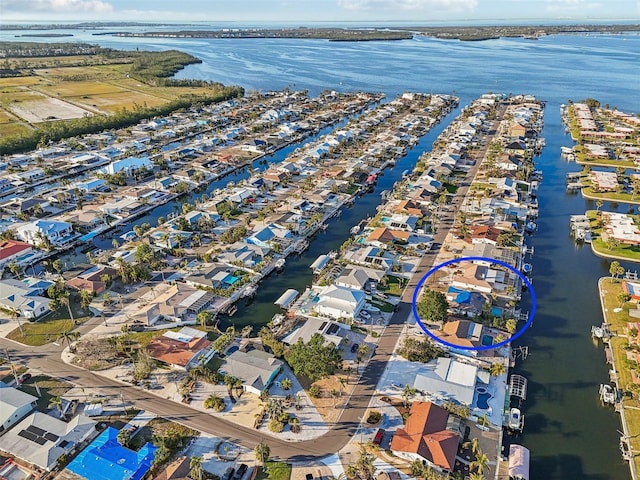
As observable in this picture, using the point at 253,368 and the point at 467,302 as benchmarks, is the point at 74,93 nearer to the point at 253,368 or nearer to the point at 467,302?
the point at 253,368

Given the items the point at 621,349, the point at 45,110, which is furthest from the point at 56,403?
the point at 45,110

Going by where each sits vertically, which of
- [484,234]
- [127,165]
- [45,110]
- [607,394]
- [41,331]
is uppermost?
[45,110]

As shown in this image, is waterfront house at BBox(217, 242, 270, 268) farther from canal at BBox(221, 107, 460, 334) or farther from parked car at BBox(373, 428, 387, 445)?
parked car at BBox(373, 428, 387, 445)

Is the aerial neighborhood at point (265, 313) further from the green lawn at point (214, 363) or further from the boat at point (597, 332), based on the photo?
the boat at point (597, 332)

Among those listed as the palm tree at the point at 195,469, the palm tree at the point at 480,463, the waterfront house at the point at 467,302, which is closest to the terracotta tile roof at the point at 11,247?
the palm tree at the point at 195,469

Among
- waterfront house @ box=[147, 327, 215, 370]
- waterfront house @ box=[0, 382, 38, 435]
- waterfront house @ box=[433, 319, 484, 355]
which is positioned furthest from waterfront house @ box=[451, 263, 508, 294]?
waterfront house @ box=[0, 382, 38, 435]

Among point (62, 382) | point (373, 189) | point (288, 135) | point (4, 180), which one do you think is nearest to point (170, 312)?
point (62, 382)
